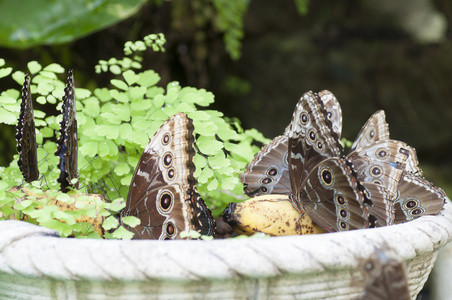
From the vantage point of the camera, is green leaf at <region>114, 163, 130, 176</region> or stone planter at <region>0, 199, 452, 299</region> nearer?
stone planter at <region>0, 199, 452, 299</region>

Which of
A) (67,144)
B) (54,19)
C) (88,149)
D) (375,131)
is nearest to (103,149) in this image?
(88,149)

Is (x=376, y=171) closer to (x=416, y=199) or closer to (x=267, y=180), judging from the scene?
(x=416, y=199)

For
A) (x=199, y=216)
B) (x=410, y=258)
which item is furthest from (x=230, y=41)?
(x=410, y=258)

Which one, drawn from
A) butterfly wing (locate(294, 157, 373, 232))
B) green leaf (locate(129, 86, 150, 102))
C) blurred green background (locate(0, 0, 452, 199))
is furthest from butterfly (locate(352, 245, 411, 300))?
blurred green background (locate(0, 0, 452, 199))

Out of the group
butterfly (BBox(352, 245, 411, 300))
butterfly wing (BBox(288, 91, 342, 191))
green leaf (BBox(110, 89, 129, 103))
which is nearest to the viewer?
butterfly (BBox(352, 245, 411, 300))

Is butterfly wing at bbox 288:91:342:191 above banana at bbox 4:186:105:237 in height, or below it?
above

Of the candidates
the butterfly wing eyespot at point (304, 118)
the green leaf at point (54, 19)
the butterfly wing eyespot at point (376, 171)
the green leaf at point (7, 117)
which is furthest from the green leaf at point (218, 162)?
the green leaf at point (54, 19)

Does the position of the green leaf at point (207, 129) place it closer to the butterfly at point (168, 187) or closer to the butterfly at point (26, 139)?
the butterfly at point (168, 187)

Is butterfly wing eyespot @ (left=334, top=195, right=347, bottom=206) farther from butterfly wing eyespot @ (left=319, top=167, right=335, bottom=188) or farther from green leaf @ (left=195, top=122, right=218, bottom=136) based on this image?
green leaf @ (left=195, top=122, right=218, bottom=136)
